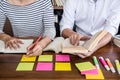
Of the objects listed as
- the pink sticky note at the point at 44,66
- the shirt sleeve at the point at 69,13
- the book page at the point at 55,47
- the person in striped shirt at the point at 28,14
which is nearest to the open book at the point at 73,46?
the book page at the point at 55,47

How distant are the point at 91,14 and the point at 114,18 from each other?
16cm

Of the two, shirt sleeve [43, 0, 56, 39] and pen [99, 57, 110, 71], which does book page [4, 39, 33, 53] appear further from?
pen [99, 57, 110, 71]

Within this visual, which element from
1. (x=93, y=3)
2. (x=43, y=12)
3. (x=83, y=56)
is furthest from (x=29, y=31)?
(x=83, y=56)

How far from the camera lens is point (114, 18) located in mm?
1357

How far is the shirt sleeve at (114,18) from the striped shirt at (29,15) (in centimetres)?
38

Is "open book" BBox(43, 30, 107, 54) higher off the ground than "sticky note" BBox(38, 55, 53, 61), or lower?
higher

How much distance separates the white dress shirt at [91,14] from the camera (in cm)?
138

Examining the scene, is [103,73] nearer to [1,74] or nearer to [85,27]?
[1,74]

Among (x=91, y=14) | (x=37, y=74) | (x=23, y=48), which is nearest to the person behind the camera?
(x=37, y=74)

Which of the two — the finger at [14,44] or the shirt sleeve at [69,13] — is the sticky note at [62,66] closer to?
the finger at [14,44]

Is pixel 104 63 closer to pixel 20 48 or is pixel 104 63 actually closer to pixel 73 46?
pixel 73 46

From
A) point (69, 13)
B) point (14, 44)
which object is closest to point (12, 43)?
point (14, 44)

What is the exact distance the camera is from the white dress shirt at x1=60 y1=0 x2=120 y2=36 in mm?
1375

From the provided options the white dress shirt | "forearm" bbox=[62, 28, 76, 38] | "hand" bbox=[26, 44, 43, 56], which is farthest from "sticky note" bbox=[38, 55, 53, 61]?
the white dress shirt
